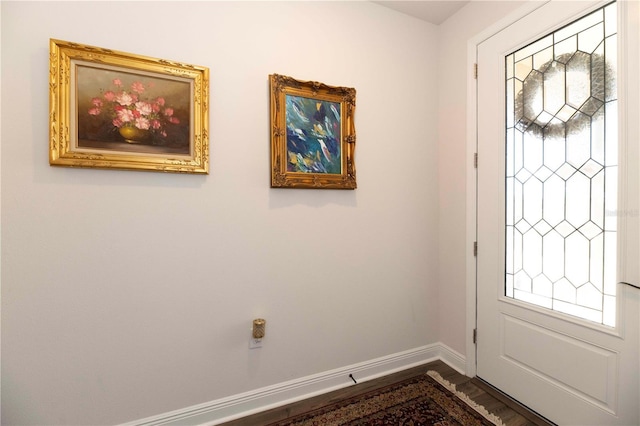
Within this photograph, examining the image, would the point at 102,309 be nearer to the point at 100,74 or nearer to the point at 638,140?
the point at 100,74

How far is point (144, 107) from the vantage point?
1516 mm

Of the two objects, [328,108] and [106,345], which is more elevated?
[328,108]

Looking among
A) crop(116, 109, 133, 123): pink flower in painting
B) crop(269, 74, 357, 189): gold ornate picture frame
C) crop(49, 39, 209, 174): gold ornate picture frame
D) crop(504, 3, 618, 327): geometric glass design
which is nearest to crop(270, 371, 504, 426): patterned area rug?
crop(504, 3, 618, 327): geometric glass design

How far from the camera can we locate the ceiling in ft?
6.87

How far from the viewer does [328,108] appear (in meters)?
1.93

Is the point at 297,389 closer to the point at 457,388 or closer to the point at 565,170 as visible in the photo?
the point at 457,388

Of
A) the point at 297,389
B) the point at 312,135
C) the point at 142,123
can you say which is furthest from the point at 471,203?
the point at 142,123

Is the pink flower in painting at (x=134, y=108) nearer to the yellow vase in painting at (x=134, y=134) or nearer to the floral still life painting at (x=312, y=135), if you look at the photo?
Result: the yellow vase in painting at (x=134, y=134)

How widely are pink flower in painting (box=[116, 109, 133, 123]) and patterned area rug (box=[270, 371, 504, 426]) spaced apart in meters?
1.93

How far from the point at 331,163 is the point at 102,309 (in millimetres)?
1570

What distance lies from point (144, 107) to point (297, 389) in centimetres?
197

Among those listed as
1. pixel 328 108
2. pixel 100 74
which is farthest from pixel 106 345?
pixel 328 108

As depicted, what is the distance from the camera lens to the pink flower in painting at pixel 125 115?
147 cm

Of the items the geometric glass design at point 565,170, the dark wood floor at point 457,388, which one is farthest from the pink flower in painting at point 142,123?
the geometric glass design at point 565,170
